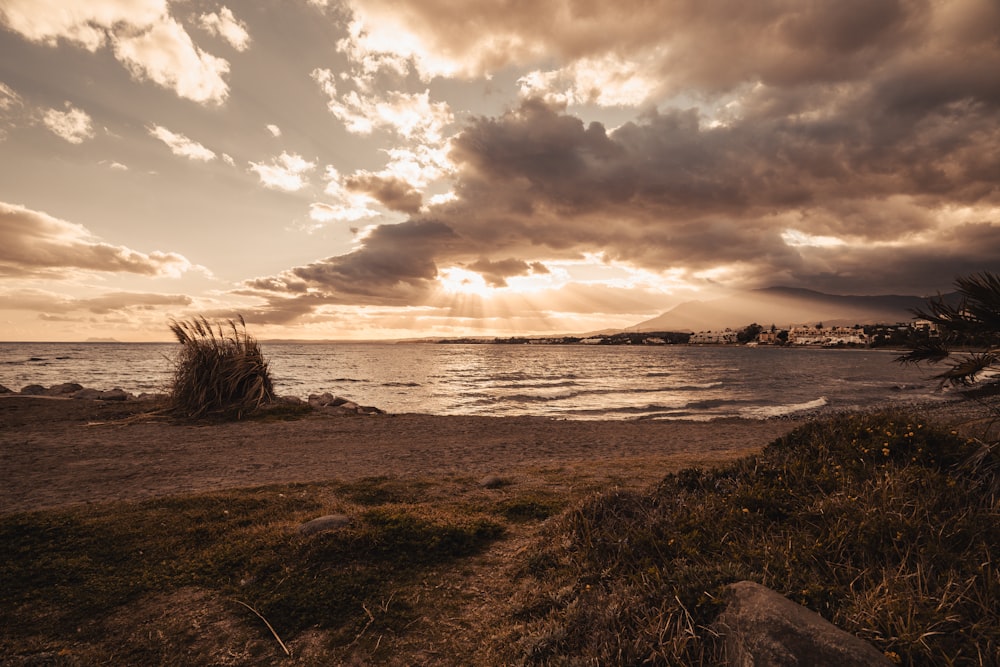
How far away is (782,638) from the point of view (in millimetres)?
2764

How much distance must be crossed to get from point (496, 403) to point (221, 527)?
25508mm

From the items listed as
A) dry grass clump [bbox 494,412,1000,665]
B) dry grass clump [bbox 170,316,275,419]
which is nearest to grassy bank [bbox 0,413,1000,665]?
dry grass clump [bbox 494,412,1000,665]

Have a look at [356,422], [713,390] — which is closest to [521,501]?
[356,422]

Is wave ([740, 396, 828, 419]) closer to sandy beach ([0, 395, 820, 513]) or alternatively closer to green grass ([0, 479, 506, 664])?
sandy beach ([0, 395, 820, 513])

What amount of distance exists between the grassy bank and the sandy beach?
3.45 meters

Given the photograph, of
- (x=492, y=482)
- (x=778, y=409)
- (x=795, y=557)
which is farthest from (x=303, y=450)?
(x=778, y=409)

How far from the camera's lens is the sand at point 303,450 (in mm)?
9679

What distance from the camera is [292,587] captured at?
4.63m

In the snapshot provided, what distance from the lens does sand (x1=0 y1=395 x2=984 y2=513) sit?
9679mm

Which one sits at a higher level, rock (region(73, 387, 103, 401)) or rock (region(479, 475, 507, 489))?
rock (region(73, 387, 103, 401))

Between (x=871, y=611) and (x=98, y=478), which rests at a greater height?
(x=871, y=611)

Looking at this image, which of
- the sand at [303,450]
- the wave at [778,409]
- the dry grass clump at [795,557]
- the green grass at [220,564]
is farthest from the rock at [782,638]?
the wave at [778,409]

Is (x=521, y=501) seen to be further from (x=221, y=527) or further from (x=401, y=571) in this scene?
(x=221, y=527)

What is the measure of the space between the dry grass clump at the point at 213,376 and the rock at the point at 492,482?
42.6ft
